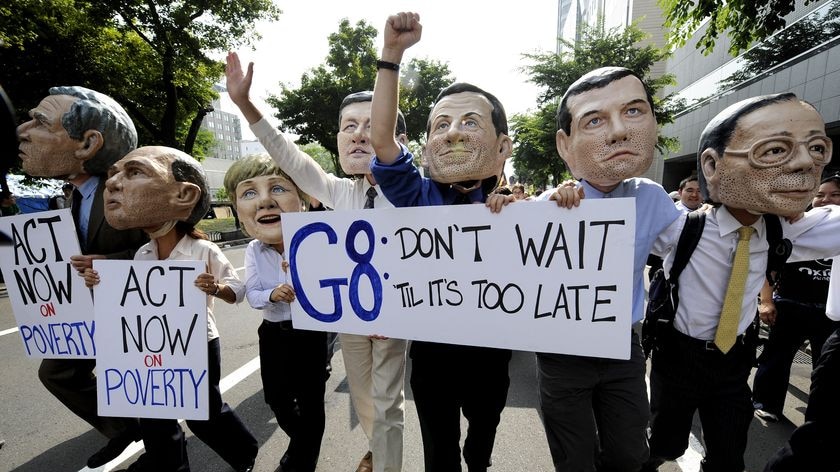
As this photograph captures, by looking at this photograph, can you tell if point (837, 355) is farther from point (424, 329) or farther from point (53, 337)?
point (53, 337)

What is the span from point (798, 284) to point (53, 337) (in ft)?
15.5

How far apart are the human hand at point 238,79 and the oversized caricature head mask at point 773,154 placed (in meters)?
1.89

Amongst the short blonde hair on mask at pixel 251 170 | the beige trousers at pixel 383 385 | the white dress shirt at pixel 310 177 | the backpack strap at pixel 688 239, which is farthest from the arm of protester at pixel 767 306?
the short blonde hair on mask at pixel 251 170

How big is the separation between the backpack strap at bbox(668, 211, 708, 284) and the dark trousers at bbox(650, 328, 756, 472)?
332 millimetres

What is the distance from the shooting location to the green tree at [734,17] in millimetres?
4734

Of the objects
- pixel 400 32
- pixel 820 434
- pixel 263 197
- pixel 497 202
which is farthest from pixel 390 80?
pixel 820 434

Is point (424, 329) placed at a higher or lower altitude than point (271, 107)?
lower

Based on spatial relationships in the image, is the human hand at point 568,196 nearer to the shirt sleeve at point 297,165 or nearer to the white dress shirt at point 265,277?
the shirt sleeve at point 297,165

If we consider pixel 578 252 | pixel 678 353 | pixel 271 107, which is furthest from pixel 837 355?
pixel 271 107

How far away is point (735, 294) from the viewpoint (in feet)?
5.69

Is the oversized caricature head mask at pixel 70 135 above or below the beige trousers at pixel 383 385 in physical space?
above

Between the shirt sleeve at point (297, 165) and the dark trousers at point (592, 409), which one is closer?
the dark trousers at point (592, 409)

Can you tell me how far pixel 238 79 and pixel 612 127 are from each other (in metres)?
1.53

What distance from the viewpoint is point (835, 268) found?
2111mm
